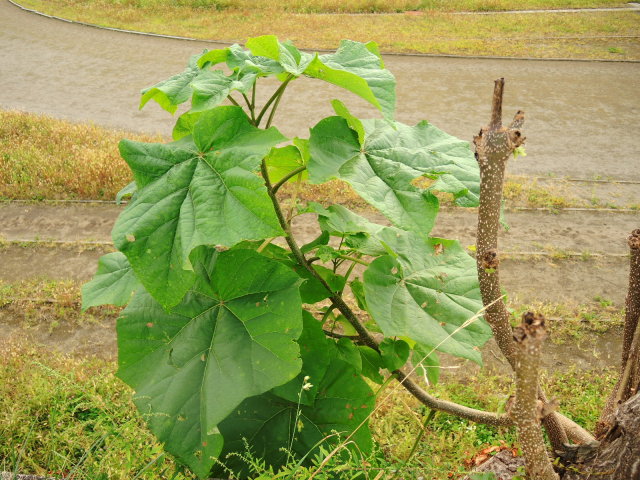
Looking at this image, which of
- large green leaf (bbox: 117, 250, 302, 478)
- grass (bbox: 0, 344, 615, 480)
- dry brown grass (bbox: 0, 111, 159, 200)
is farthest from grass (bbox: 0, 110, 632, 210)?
large green leaf (bbox: 117, 250, 302, 478)

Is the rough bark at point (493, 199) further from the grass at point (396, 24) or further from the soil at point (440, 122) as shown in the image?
the grass at point (396, 24)

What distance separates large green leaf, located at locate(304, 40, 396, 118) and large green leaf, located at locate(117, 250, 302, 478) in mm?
604

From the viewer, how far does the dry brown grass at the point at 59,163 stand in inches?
249

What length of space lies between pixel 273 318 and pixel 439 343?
1.83ft

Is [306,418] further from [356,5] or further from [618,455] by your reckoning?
[356,5]

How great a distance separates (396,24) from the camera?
589 inches

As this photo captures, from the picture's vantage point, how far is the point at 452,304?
204 cm

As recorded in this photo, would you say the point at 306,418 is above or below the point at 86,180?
above

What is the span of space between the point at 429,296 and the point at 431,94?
28.7 feet

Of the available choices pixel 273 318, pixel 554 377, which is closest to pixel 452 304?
pixel 273 318

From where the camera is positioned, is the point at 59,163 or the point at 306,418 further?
the point at 59,163

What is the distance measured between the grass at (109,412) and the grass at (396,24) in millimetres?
9780

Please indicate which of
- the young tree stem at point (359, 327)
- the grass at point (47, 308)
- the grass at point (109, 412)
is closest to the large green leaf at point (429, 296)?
the young tree stem at point (359, 327)

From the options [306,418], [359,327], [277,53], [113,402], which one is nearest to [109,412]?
[113,402]
